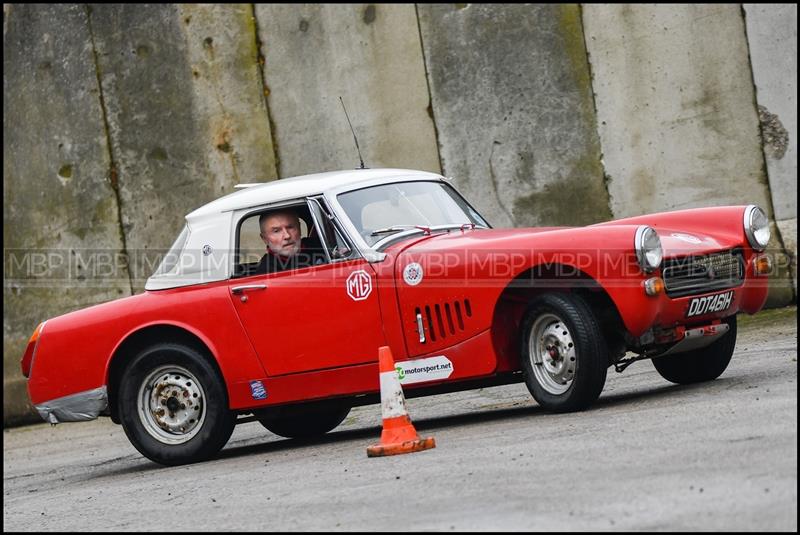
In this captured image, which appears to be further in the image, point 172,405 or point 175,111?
point 175,111

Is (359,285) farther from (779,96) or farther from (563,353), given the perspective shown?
(779,96)

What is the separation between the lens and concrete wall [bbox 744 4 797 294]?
41.9 feet

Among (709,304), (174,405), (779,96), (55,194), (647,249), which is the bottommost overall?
(174,405)

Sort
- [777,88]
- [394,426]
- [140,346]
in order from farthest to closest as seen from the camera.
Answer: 1. [777,88]
2. [140,346]
3. [394,426]

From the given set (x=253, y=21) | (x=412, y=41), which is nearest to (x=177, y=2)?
(x=253, y=21)

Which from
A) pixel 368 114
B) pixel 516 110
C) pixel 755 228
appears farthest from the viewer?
pixel 368 114

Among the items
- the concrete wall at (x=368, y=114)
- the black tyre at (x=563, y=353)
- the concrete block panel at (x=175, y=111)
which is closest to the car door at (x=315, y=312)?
the black tyre at (x=563, y=353)

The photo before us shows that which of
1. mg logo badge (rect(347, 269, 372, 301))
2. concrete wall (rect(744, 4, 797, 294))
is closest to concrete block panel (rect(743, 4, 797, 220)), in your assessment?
concrete wall (rect(744, 4, 797, 294))

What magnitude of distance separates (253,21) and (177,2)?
0.95m

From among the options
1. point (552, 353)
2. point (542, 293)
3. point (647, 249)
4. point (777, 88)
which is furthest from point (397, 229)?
point (777, 88)

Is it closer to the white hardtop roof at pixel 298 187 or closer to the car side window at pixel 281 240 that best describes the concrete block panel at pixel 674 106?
the white hardtop roof at pixel 298 187

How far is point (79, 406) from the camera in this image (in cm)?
862

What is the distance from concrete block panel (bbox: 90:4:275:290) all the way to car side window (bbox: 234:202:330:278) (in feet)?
19.0

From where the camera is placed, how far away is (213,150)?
1453cm
